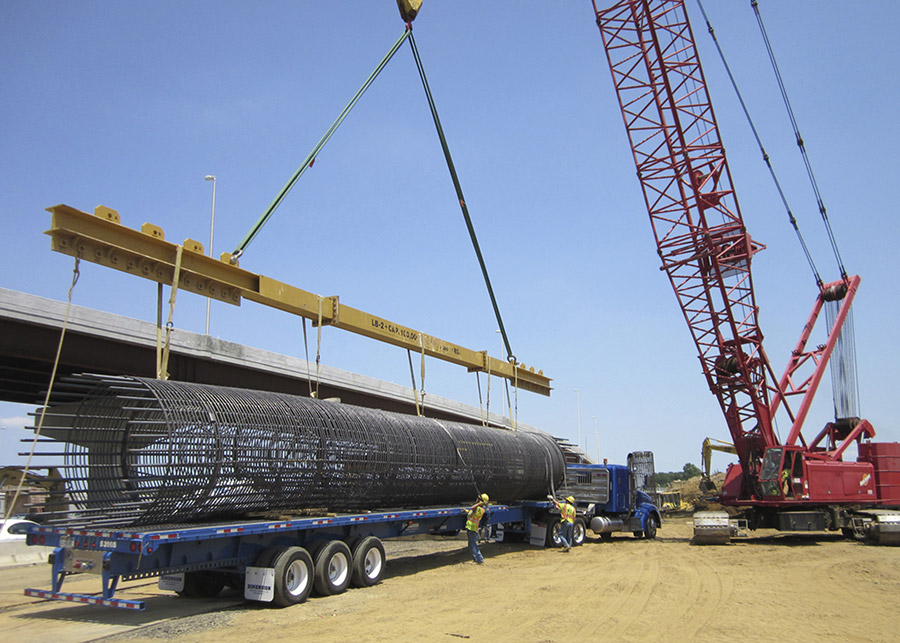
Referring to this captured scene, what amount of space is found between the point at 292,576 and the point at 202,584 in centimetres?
222

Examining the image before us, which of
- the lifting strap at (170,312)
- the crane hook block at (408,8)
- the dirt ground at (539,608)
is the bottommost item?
the dirt ground at (539,608)

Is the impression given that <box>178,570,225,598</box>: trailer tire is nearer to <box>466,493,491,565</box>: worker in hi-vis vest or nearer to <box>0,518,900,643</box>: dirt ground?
<box>0,518,900,643</box>: dirt ground

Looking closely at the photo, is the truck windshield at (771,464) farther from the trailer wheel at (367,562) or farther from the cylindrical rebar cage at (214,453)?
the trailer wheel at (367,562)

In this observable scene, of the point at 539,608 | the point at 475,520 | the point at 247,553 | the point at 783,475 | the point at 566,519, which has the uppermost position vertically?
the point at 783,475

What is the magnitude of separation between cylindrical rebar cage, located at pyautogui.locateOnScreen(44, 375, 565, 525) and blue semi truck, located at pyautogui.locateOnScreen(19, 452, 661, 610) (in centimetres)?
49

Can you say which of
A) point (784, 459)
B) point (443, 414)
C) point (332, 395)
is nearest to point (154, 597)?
point (332, 395)

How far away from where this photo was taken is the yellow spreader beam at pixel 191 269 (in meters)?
11.9

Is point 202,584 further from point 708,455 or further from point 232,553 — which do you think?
point 708,455

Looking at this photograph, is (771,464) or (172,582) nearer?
(172,582)

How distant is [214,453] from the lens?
39.4 ft

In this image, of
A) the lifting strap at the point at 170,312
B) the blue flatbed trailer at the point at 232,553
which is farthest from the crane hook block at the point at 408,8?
the blue flatbed trailer at the point at 232,553

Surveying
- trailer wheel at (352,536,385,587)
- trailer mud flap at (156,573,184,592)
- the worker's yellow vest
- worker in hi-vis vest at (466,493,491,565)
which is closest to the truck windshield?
worker in hi-vis vest at (466,493,491,565)

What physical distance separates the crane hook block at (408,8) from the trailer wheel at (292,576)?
1302 cm

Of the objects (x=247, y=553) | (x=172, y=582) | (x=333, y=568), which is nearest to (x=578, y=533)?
(x=333, y=568)
